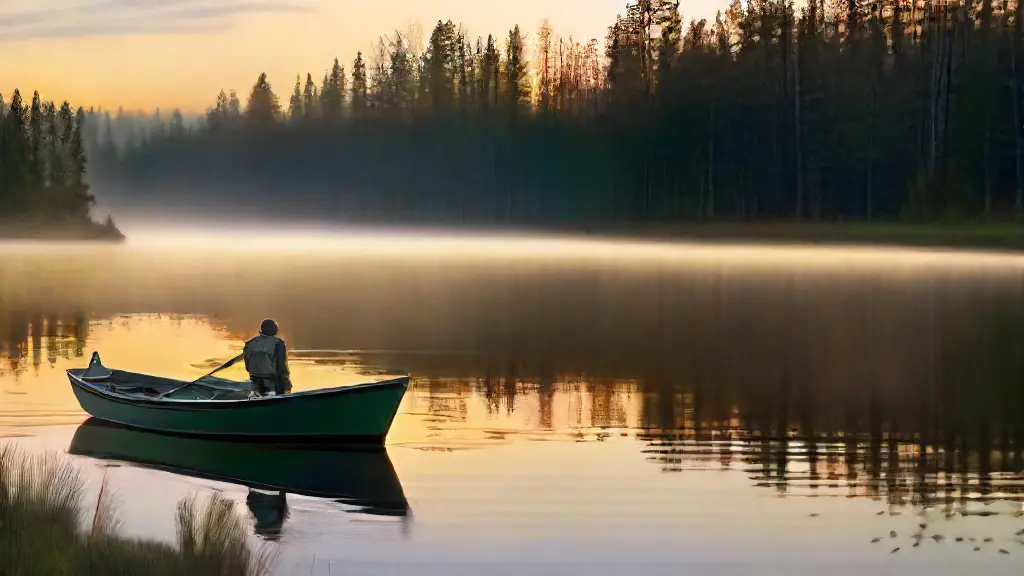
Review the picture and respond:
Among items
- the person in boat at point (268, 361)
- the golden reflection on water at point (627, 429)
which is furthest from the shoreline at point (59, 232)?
the person in boat at point (268, 361)

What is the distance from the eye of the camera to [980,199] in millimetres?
92812

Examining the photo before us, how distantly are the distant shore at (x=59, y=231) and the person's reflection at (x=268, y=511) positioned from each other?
12074cm

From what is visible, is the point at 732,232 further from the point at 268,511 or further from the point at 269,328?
the point at 268,511

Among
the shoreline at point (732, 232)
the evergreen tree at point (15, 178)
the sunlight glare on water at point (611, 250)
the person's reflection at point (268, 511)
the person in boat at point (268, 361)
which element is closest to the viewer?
the person's reflection at point (268, 511)

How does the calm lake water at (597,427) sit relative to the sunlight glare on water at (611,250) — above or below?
below

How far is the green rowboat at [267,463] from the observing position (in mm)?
17547

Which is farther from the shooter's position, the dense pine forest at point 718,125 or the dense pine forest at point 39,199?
the dense pine forest at point 39,199

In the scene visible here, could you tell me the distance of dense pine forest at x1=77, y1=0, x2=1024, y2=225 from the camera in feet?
311

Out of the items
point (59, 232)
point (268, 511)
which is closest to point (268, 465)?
point (268, 511)

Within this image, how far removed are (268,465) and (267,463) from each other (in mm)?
178

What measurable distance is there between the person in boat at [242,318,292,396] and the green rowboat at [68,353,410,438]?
1.17 ft

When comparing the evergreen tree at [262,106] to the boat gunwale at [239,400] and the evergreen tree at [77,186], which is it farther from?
the boat gunwale at [239,400]

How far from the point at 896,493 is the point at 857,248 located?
8748 centimetres

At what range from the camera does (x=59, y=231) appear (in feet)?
439
